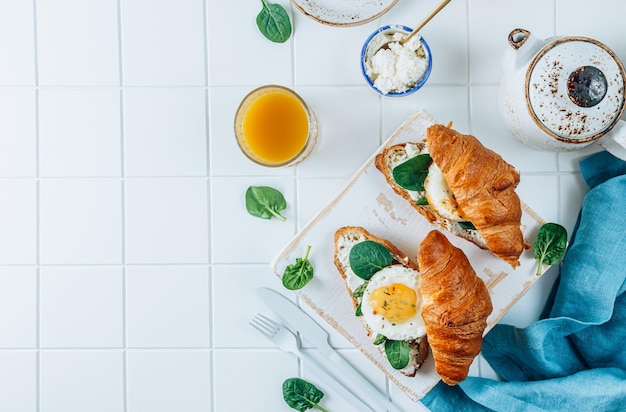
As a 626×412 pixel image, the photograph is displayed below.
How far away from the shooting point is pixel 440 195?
3.77 feet

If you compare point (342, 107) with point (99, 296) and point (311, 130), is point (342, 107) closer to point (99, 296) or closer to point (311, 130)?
point (311, 130)

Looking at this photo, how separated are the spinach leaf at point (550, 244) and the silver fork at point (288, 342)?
0.43 m

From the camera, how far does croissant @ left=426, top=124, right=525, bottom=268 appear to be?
3.57 ft

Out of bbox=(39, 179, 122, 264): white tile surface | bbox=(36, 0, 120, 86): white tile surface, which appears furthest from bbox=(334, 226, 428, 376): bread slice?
bbox=(36, 0, 120, 86): white tile surface

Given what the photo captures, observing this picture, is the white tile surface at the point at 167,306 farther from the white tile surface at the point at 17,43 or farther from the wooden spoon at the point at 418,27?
the wooden spoon at the point at 418,27

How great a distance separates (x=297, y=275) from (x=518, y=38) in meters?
0.56

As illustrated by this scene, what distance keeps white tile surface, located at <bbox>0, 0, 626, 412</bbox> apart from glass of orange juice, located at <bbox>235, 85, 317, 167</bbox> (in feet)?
0.23

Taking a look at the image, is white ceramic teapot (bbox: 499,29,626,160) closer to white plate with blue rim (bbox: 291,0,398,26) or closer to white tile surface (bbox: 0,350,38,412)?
white plate with blue rim (bbox: 291,0,398,26)

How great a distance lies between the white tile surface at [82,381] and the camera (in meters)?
1.33

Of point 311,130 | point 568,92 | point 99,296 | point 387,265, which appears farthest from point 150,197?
point 568,92

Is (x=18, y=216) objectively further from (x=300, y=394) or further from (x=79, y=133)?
(x=300, y=394)

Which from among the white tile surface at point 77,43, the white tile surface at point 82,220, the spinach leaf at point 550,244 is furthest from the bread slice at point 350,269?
the white tile surface at point 77,43

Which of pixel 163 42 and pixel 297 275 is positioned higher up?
pixel 163 42

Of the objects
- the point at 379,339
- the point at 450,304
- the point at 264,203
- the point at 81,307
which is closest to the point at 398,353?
the point at 379,339
